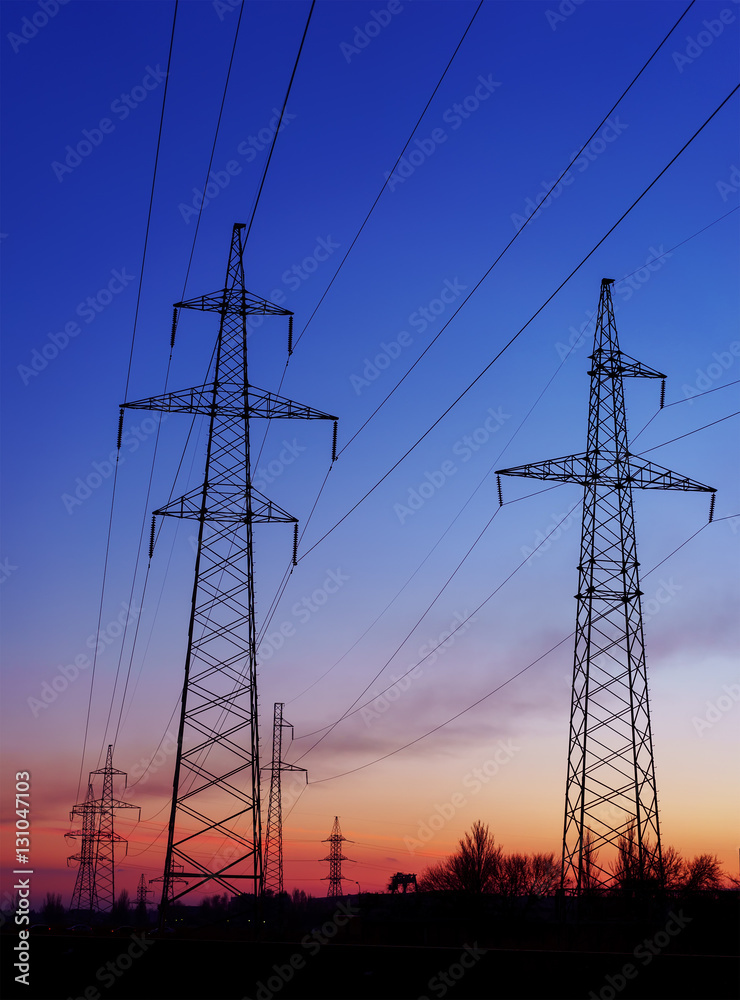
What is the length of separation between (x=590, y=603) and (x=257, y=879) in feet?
53.3

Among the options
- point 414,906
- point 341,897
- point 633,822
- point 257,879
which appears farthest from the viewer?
point 341,897

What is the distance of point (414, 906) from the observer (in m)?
81.6

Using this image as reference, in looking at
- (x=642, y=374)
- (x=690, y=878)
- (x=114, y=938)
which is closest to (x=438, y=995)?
(x=114, y=938)

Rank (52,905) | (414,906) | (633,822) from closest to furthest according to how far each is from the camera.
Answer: (633,822)
(414,906)
(52,905)

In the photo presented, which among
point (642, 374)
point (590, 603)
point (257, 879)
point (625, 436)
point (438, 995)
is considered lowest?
point (438, 995)

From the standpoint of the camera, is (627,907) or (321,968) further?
(627,907)

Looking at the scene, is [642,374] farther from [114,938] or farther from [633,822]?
[114,938]

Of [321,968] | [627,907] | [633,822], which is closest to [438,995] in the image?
[321,968]

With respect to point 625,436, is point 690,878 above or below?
below

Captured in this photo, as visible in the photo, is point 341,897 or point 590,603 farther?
point 341,897

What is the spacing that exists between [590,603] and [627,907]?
1258cm

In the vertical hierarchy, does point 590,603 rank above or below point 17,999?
above

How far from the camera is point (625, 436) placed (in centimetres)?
4066

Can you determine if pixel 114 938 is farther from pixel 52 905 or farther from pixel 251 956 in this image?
pixel 52 905
